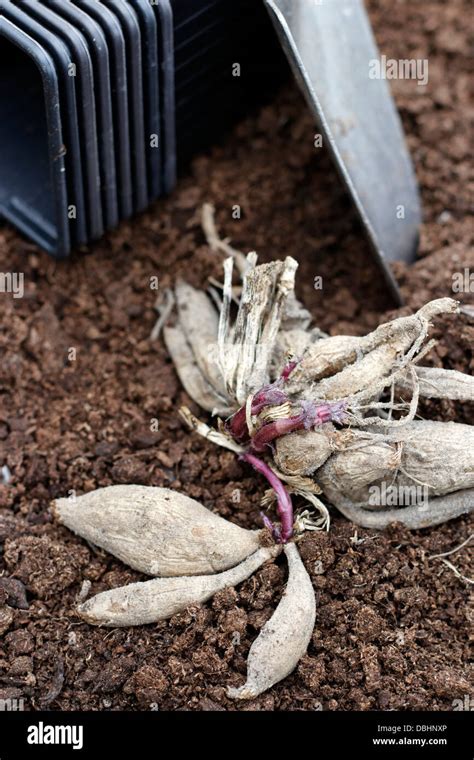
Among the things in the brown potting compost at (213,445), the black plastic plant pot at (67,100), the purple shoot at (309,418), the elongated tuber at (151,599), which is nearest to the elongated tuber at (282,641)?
the brown potting compost at (213,445)

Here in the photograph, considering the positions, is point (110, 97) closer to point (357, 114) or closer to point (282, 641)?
point (357, 114)

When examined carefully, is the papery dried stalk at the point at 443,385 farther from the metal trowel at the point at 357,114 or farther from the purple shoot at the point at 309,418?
the metal trowel at the point at 357,114

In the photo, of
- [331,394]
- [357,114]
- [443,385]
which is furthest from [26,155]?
[443,385]

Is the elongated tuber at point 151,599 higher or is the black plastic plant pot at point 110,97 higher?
the black plastic plant pot at point 110,97

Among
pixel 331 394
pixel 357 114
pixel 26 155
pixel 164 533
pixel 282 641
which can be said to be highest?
pixel 357 114

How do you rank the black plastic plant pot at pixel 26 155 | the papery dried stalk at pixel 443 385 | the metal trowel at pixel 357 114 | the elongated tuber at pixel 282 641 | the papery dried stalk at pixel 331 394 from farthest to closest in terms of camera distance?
the black plastic plant pot at pixel 26 155, the metal trowel at pixel 357 114, the papery dried stalk at pixel 443 385, the papery dried stalk at pixel 331 394, the elongated tuber at pixel 282 641

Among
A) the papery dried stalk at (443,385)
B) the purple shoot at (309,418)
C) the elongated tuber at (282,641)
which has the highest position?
the papery dried stalk at (443,385)

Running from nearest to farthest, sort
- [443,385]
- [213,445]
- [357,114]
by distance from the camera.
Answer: [443,385], [213,445], [357,114]

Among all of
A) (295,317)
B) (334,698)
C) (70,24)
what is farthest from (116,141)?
(334,698)
